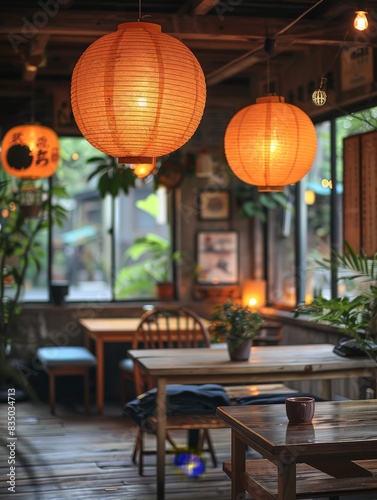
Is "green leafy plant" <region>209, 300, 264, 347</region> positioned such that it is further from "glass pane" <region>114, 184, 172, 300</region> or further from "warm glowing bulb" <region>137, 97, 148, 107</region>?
"glass pane" <region>114, 184, 172, 300</region>

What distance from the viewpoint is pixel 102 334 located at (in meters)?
7.18

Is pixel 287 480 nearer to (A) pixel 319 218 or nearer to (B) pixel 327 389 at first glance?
(B) pixel 327 389

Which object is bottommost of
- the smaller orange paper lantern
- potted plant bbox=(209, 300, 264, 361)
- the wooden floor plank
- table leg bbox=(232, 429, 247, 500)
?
the wooden floor plank

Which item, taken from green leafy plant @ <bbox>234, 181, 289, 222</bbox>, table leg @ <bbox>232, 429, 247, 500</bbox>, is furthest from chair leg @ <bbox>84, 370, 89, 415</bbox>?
table leg @ <bbox>232, 429, 247, 500</bbox>

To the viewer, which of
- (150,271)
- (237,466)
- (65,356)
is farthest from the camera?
(150,271)

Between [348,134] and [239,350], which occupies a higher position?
[348,134]

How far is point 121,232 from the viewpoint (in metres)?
9.22

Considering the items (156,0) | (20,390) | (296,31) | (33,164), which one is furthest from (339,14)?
(20,390)

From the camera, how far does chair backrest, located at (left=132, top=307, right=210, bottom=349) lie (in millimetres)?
5953

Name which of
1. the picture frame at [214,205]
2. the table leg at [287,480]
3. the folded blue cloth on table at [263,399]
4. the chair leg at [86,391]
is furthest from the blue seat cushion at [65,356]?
the table leg at [287,480]

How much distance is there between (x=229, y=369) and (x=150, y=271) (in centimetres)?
400

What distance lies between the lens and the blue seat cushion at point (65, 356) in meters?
7.38

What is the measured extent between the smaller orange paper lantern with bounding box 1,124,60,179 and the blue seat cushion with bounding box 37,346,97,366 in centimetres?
158

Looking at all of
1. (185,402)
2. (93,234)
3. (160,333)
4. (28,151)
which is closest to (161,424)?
(185,402)
